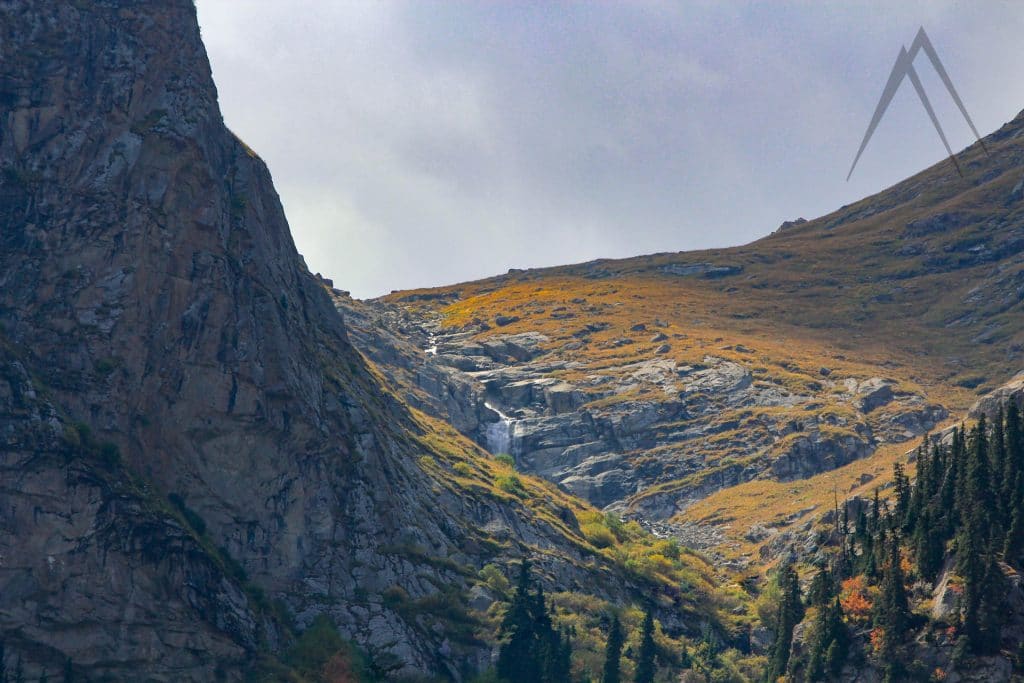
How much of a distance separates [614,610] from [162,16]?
74.4 m

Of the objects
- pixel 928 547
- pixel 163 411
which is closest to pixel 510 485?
pixel 163 411

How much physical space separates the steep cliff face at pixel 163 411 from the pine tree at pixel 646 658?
601 inches

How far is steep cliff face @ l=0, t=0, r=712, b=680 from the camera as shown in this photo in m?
103

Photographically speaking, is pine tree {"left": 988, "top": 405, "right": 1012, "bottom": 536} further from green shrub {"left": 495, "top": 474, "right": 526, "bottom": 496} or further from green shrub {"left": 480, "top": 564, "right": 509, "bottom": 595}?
green shrub {"left": 495, "top": 474, "right": 526, "bottom": 496}

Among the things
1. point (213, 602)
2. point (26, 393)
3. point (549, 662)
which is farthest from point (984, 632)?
point (26, 393)

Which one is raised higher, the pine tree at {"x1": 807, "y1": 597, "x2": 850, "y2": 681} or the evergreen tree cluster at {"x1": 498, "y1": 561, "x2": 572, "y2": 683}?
the evergreen tree cluster at {"x1": 498, "y1": 561, "x2": 572, "y2": 683}

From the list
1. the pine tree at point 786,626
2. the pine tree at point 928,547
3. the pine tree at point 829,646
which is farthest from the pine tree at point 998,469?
the pine tree at point 786,626

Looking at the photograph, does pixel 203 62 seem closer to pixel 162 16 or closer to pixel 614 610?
pixel 162 16

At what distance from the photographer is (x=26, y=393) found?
107 metres

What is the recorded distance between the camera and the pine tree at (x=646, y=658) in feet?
414

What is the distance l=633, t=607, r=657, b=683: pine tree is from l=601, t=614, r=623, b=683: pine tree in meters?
2.00

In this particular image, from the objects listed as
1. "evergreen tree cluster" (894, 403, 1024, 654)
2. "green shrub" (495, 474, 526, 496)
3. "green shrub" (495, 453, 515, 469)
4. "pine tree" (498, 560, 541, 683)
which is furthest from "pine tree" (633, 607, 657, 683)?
"green shrub" (495, 453, 515, 469)

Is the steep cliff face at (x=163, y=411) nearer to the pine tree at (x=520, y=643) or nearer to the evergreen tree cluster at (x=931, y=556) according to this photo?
the pine tree at (x=520, y=643)

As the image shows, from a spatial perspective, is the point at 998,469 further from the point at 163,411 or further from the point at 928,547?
the point at 163,411
